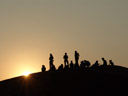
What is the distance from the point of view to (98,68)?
43438 millimetres

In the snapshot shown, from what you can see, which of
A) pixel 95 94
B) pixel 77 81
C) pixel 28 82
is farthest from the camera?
pixel 28 82

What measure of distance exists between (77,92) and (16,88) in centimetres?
850

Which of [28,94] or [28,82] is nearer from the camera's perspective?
[28,94]

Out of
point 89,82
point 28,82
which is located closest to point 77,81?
point 89,82

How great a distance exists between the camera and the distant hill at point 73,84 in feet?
122

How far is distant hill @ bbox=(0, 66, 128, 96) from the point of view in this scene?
37.3 metres

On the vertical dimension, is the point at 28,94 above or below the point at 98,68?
below

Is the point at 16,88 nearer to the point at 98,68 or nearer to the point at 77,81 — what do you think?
the point at 77,81

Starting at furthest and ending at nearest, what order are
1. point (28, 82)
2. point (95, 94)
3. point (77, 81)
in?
point (28, 82)
point (77, 81)
point (95, 94)

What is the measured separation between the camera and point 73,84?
127ft

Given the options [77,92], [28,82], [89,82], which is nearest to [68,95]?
[77,92]

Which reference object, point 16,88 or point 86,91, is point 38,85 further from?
point 86,91

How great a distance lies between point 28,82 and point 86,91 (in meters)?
8.74

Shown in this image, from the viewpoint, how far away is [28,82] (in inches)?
1678
